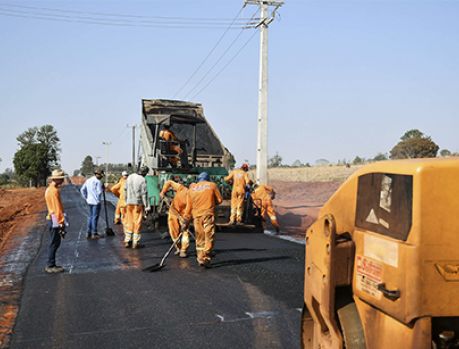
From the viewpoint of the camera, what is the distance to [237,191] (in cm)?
1264

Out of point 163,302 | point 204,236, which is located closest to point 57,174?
point 204,236

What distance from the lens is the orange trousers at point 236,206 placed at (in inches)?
499

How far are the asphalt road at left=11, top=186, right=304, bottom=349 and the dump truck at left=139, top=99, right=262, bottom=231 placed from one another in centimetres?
350

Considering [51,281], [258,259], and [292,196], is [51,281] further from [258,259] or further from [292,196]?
[292,196]

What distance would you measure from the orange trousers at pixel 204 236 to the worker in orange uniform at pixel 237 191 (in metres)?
4.49

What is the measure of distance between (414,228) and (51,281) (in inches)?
239

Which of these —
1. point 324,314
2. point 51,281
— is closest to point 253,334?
point 324,314

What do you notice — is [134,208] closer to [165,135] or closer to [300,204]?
[165,135]

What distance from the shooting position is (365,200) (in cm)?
285

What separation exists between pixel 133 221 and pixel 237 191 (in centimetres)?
333

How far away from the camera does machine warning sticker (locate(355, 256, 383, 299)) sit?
259 centimetres

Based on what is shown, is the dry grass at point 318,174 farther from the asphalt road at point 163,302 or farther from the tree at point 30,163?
the tree at point 30,163

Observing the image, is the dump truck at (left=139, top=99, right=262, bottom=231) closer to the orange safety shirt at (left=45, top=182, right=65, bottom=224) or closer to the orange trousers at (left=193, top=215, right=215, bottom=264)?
the orange trousers at (left=193, top=215, right=215, bottom=264)

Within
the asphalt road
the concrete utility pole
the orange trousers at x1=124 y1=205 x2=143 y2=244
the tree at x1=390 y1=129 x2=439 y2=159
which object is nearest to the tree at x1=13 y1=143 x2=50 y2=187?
the tree at x1=390 y1=129 x2=439 y2=159
